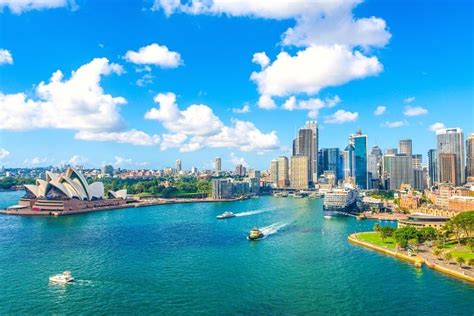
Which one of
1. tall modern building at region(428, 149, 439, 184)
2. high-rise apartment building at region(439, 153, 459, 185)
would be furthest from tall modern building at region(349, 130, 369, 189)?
high-rise apartment building at region(439, 153, 459, 185)

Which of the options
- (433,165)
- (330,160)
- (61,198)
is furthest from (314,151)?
(61,198)

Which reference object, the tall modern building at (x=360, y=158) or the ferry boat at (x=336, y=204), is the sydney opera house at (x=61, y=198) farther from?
the tall modern building at (x=360, y=158)

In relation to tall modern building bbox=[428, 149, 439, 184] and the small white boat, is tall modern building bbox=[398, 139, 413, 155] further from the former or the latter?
the small white boat

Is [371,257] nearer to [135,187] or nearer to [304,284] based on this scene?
[304,284]

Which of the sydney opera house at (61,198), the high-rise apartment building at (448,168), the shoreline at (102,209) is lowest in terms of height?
the shoreline at (102,209)

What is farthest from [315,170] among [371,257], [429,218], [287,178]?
[371,257]

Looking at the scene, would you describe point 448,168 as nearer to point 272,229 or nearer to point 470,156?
point 470,156

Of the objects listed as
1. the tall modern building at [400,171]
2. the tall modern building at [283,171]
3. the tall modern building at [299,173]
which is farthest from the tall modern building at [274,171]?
the tall modern building at [400,171]
